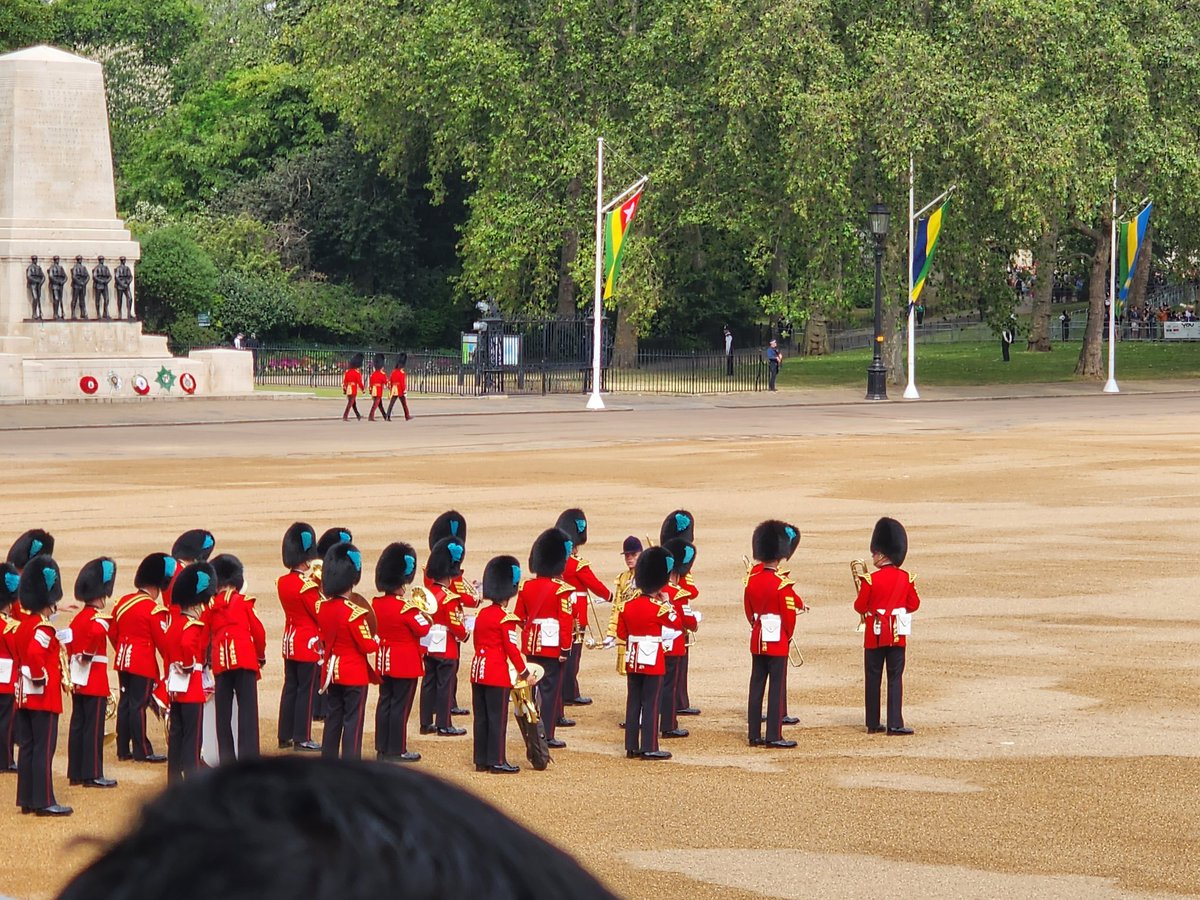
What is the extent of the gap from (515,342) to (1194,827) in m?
44.7

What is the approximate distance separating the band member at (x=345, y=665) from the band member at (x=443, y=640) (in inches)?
22.4

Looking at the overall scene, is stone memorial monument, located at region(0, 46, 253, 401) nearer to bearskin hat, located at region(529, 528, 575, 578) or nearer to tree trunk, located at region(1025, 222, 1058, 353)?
tree trunk, located at region(1025, 222, 1058, 353)

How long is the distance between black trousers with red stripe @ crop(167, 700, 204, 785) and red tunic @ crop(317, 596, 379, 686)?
78cm

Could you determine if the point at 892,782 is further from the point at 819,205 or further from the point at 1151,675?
the point at 819,205

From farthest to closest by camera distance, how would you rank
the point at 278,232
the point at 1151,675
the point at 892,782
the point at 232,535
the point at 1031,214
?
the point at 278,232 → the point at 1031,214 → the point at 232,535 → the point at 1151,675 → the point at 892,782

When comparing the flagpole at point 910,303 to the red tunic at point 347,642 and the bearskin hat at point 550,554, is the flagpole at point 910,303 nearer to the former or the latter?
the bearskin hat at point 550,554

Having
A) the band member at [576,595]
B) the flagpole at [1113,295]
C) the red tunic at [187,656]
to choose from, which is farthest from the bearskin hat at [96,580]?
the flagpole at [1113,295]

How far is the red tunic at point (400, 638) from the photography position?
35.3 feet

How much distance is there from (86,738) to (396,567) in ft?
6.25

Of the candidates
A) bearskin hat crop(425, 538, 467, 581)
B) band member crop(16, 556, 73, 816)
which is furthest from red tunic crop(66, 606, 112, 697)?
bearskin hat crop(425, 538, 467, 581)

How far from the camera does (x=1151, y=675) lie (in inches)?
510

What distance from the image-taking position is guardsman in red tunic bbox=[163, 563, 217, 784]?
1014cm

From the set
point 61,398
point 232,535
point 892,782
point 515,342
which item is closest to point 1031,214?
point 515,342

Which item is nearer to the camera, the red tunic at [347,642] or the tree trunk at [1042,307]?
the red tunic at [347,642]
